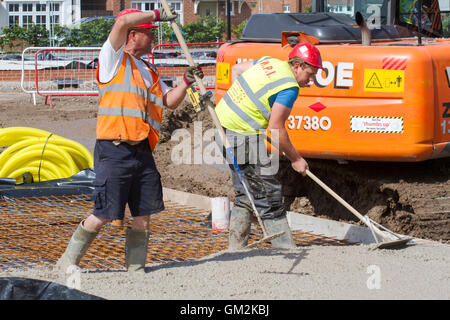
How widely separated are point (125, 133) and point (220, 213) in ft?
7.96

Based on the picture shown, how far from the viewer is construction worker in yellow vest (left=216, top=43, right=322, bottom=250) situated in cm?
525

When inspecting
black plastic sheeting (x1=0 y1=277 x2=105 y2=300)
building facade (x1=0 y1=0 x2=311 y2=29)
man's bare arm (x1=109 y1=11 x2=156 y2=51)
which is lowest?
black plastic sheeting (x1=0 y1=277 x2=105 y2=300)

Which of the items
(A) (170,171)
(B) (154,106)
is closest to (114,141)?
(B) (154,106)

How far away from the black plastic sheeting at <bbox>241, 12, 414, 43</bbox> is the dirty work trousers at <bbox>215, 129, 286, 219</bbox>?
2.32 m

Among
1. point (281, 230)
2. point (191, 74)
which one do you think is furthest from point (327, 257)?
point (191, 74)

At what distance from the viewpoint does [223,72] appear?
7.93m

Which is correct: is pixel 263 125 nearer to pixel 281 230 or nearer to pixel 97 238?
pixel 281 230

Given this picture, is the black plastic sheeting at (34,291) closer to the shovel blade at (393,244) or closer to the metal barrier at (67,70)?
the shovel blade at (393,244)

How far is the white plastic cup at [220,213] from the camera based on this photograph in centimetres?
697

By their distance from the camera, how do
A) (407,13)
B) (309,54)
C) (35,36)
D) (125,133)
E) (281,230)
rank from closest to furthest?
1. (125,133)
2. (309,54)
3. (281,230)
4. (407,13)
5. (35,36)

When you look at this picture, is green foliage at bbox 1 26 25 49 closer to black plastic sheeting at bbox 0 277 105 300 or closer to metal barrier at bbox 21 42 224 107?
metal barrier at bbox 21 42 224 107

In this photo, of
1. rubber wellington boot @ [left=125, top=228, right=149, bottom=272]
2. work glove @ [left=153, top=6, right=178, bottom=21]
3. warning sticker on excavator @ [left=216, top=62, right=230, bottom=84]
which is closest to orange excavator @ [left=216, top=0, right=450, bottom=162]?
warning sticker on excavator @ [left=216, top=62, right=230, bottom=84]

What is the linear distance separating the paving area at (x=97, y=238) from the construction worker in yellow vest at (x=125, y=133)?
876 mm
